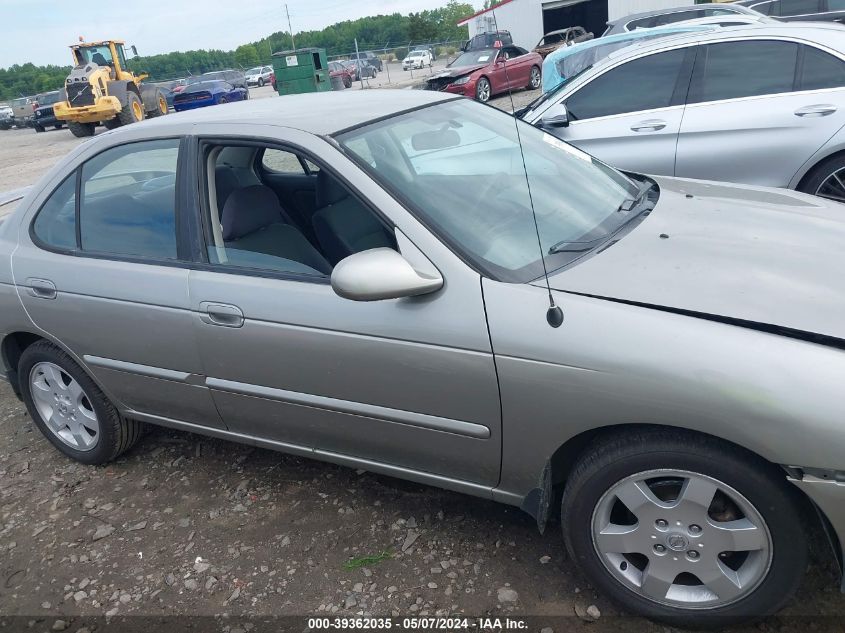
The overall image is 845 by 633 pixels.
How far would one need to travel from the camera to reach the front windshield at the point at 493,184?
2.35m

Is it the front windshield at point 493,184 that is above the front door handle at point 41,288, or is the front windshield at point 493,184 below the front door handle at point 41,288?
above

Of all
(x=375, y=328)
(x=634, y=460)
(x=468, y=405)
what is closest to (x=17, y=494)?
(x=375, y=328)

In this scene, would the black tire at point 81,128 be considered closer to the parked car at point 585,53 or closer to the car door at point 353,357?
the parked car at point 585,53

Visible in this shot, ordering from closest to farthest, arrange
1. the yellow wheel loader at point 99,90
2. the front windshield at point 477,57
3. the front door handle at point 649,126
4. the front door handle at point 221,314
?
the front door handle at point 221,314
the front door handle at point 649,126
the front windshield at point 477,57
the yellow wheel loader at point 99,90

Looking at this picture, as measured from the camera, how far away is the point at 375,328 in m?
2.31

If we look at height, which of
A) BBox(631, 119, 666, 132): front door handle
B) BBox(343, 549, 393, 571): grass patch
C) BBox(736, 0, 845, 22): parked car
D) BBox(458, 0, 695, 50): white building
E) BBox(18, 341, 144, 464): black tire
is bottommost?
BBox(343, 549, 393, 571): grass patch

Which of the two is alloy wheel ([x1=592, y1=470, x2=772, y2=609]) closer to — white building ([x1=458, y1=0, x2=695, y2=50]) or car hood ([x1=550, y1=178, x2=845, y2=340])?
car hood ([x1=550, y1=178, x2=845, y2=340])

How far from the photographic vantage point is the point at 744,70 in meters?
4.98

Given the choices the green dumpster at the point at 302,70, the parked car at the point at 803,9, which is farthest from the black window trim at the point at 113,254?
the green dumpster at the point at 302,70

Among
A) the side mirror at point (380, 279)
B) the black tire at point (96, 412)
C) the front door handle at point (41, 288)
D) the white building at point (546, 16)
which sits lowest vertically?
the black tire at point (96, 412)

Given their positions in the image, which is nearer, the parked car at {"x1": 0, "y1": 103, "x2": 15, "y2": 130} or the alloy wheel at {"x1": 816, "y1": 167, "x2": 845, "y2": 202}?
the alloy wheel at {"x1": 816, "y1": 167, "x2": 845, "y2": 202}

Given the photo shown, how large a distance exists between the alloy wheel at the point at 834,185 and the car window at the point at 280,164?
11.5 feet

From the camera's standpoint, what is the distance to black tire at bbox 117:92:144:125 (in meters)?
20.4

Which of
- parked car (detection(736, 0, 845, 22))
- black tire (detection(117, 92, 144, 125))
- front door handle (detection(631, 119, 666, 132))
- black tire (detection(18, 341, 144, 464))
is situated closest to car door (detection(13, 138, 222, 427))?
black tire (detection(18, 341, 144, 464))
